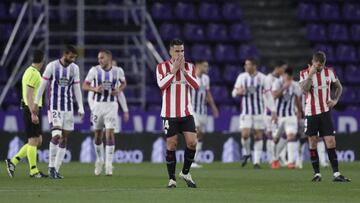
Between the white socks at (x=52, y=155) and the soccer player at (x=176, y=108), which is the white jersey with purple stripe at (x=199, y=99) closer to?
the white socks at (x=52, y=155)

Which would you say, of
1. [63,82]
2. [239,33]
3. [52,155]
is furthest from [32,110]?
[239,33]

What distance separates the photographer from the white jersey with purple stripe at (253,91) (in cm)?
2555

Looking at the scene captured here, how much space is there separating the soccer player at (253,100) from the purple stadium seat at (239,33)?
10.1 m

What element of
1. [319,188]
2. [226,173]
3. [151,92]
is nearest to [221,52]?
[151,92]

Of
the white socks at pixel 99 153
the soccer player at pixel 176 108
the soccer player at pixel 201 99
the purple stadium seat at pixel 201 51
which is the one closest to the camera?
the soccer player at pixel 176 108

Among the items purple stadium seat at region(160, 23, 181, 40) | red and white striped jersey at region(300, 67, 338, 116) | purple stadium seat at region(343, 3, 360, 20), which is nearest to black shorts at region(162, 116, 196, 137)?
red and white striped jersey at region(300, 67, 338, 116)

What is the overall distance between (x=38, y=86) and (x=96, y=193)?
193 inches

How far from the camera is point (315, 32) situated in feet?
120

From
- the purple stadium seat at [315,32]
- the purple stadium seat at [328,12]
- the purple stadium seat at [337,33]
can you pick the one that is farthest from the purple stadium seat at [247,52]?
the purple stadium seat at [328,12]

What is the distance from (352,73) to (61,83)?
1776 centimetres

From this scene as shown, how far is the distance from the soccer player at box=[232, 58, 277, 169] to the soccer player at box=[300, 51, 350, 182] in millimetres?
5953

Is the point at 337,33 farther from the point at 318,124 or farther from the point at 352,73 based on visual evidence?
the point at 318,124

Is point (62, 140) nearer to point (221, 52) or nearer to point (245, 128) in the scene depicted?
point (245, 128)

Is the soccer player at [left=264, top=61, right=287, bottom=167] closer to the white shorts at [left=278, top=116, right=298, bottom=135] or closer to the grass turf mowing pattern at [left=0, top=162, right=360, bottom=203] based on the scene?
the white shorts at [left=278, top=116, right=298, bottom=135]
